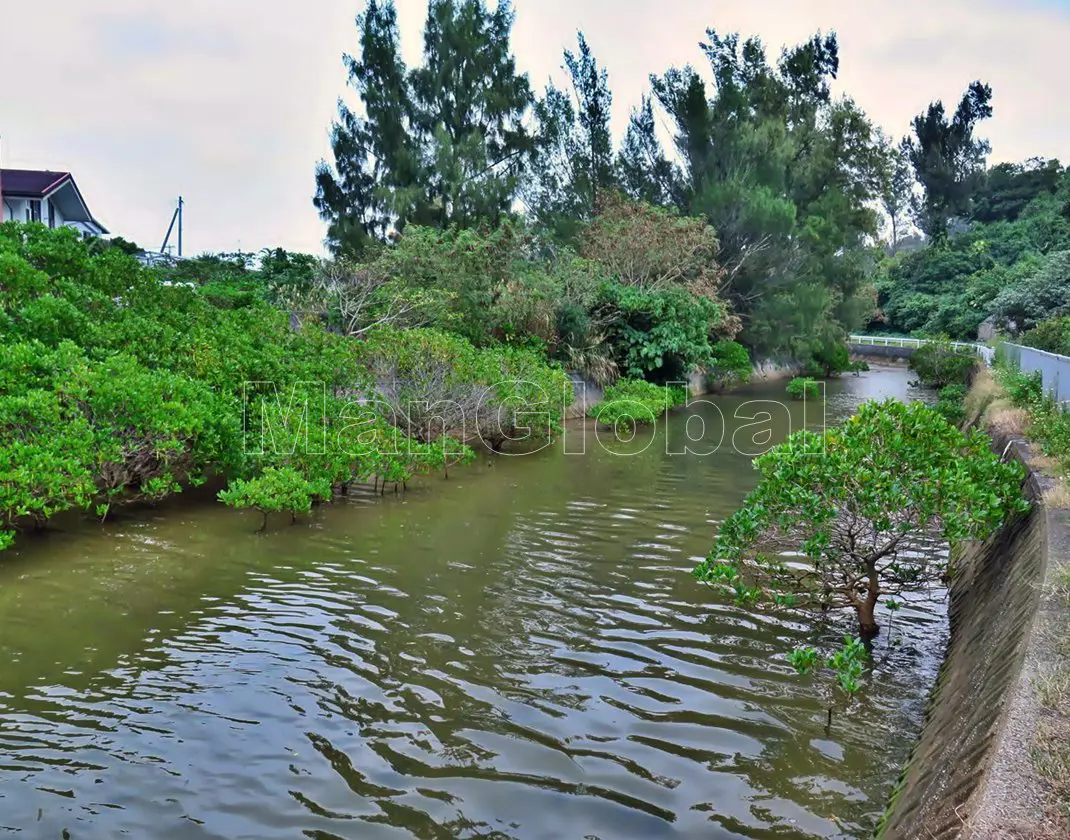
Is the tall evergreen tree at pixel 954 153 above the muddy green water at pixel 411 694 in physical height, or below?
above

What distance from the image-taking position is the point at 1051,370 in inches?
581

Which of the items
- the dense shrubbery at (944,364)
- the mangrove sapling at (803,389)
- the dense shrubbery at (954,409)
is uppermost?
the dense shrubbery at (944,364)

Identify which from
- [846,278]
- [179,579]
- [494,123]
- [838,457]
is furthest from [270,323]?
[846,278]

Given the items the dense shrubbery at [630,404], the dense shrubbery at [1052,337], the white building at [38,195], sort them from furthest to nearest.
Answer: the white building at [38,195] < the dense shrubbery at [1052,337] < the dense shrubbery at [630,404]

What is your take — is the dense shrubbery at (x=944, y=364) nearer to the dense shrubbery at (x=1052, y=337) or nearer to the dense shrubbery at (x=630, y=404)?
the dense shrubbery at (x=1052, y=337)

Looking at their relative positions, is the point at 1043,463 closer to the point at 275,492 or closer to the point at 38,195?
the point at 275,492

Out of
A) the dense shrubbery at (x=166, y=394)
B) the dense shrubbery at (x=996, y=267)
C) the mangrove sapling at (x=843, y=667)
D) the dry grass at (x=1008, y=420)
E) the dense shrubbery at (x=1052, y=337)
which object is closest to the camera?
the mangrove sapling at (x=843, y=667)

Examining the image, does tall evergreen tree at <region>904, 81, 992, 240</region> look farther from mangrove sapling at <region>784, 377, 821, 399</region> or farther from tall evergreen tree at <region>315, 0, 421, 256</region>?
tall evergreen tree at <region>315, 0, 421, 256</region>

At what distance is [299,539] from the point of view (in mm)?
10531

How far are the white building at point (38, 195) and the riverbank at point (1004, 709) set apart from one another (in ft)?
106

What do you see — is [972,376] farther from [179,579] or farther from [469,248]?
Answer: [179,579]

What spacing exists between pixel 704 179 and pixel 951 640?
88.4 feet

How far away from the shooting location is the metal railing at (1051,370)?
13.2 meters

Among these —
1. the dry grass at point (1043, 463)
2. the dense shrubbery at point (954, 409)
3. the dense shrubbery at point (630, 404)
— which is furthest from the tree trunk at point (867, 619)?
the dense shrubbery at point (630, 404)
